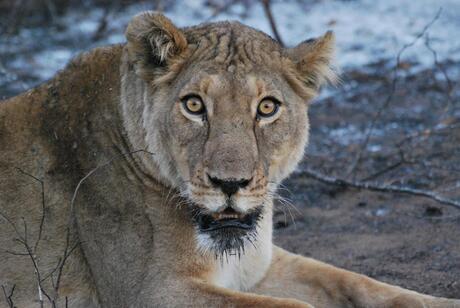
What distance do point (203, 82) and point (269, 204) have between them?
32.5 inches

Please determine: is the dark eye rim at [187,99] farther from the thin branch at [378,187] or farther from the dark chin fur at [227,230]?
the thin branch at [378,187]

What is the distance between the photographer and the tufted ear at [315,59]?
5227 millimetres

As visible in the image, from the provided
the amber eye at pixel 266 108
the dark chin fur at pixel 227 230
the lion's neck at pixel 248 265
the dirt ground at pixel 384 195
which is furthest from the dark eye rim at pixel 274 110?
the dirt ground at pixel 384 195

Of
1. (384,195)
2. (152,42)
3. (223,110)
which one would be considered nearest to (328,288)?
(223,110)

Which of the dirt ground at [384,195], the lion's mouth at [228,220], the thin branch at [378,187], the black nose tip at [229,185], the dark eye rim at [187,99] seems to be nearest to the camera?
the black nose tip at [229,185]

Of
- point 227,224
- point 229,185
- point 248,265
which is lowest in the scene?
point 248,265

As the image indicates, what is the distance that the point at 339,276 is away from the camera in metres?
5.67

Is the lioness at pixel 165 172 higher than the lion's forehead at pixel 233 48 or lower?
lower

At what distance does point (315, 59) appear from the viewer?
525 centimetres

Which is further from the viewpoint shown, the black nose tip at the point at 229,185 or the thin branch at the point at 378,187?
the thin branch at the point at 378,187

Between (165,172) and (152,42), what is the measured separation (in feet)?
2.13

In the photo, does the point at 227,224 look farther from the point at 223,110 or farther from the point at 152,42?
the point at 152,42

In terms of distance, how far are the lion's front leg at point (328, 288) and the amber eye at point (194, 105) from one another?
1352 millimetres

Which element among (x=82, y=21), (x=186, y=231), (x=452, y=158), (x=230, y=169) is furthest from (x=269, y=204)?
(x=82, y=21)
